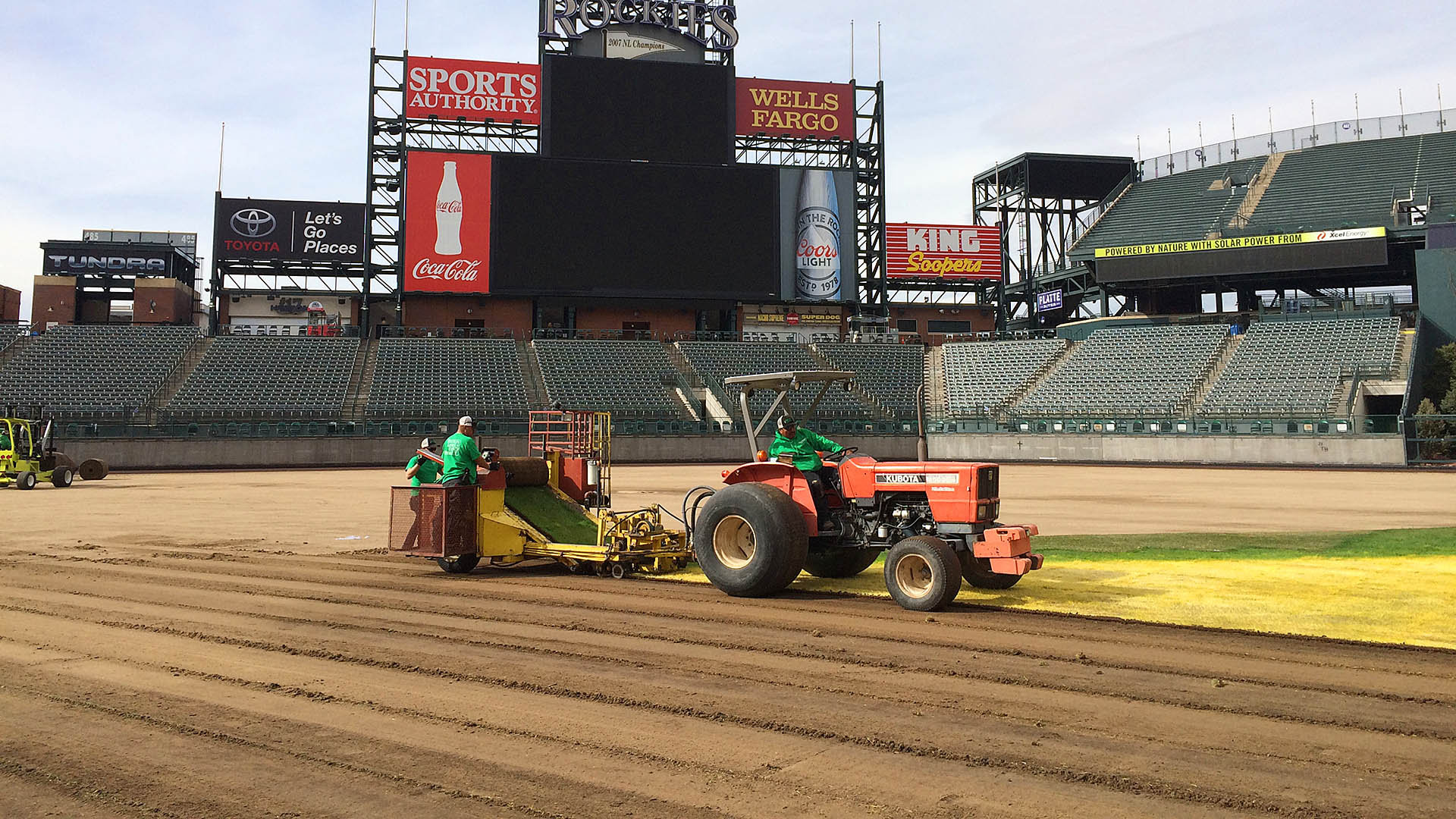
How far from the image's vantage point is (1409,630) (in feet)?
24.1

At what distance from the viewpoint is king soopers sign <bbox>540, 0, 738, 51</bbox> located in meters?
49.8

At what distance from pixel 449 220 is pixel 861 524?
4217 centimetres

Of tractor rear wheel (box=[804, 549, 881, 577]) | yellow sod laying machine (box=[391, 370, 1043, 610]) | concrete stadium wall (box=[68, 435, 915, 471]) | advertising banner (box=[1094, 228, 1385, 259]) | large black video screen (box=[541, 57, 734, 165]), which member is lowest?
tractor rear wheel (box=[804, 549, 881, 577])

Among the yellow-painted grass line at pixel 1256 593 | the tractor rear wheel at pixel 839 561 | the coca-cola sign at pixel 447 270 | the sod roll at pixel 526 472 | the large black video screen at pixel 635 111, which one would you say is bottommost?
the yellow-painted grass line at pixel 1256 593

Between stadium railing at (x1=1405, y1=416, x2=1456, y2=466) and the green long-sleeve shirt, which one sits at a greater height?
stadium railing at (x1=1405, y1=416, x2=1456, y2=466)

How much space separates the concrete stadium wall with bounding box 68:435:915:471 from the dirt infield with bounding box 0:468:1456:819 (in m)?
31.5

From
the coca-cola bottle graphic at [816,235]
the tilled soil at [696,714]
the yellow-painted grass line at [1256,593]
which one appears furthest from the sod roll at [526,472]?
the coca-cola bottle graphic at [816,235]

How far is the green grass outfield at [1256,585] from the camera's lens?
7.79 m

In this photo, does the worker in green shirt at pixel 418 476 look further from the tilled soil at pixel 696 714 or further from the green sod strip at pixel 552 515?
the tilled soil at pixel 696 714

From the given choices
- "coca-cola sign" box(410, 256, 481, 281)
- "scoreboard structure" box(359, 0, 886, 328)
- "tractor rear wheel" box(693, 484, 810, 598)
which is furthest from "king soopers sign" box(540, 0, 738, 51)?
"tractor rear wheel" box(693, 484, 810, 598)

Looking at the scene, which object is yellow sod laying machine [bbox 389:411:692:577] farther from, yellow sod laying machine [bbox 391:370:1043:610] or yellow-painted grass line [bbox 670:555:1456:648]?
yellow-painted grass line [bbox 670:555:1456:648]

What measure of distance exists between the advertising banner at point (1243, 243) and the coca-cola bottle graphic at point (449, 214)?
32.1 metres

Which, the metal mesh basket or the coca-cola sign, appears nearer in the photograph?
the metal mesh basket

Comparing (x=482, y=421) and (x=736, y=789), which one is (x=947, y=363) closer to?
(x=482, y=421)
